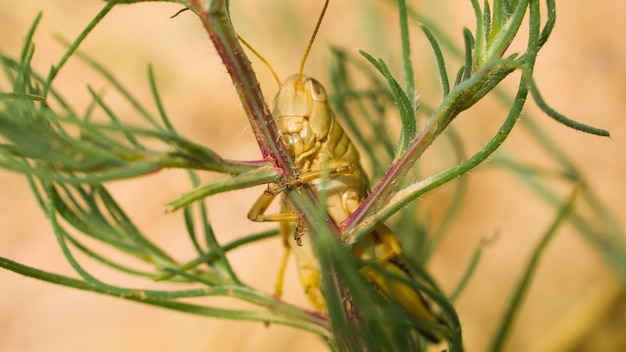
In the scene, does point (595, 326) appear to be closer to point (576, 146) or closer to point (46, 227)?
point (576, 146)

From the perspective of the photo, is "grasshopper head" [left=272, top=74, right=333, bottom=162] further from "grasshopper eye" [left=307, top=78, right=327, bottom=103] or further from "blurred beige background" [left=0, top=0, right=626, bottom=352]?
"blurred beige background" [left=0, top=0, right=626, bottom=352]

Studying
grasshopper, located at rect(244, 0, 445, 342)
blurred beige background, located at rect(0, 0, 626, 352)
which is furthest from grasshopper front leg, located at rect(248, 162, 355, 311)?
blurred beige background, located at rect(0, 0, 626, 352)

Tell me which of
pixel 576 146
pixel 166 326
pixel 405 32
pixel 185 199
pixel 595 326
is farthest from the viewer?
pixel 576 146

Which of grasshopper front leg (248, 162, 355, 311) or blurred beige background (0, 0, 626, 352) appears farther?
blurred beige background (0, 0, 626, 352)

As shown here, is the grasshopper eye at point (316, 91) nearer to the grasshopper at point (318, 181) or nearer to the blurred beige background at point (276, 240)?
the grasshopper at point (318, 181)

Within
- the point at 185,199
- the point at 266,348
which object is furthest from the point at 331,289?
the point at 266,348

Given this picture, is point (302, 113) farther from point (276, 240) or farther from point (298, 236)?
point (276, 240)

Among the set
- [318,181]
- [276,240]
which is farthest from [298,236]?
[276,240]
